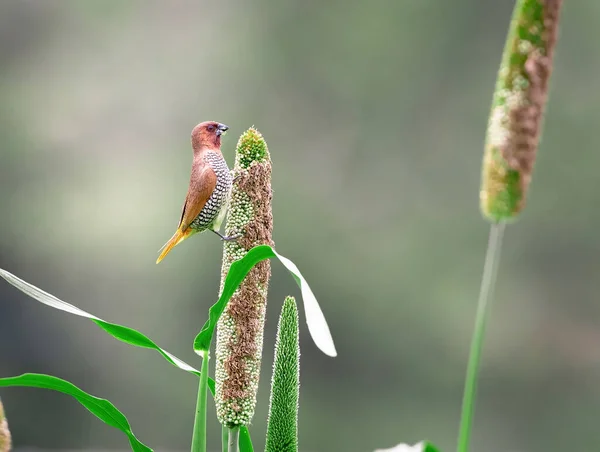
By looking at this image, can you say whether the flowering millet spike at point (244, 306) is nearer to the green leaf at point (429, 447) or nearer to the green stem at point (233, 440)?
the green stem at point (233, 440)

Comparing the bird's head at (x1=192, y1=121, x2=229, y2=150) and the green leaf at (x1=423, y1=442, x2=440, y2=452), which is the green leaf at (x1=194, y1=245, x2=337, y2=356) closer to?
the green leaf at (x1=423, y1=442, x2=440, y2=452)

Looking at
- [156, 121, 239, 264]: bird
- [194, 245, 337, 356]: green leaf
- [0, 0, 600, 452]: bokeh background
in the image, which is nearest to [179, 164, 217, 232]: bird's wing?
[156, 121, 239, 264]: bird

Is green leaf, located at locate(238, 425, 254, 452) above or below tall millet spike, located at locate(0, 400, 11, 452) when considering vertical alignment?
above

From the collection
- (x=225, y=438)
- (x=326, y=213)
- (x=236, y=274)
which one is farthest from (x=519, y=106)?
(x=326, y=213)

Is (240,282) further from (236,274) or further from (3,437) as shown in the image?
(3,437)

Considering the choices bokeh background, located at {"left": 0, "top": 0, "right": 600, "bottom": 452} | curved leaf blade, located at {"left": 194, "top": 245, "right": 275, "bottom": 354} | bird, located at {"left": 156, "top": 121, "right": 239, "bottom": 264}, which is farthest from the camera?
bokeh background, located at {"left": 0, "top": 0, "right": 600, "bottom": 452}

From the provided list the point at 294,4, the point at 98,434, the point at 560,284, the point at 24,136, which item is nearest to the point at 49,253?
the point at 24,136
